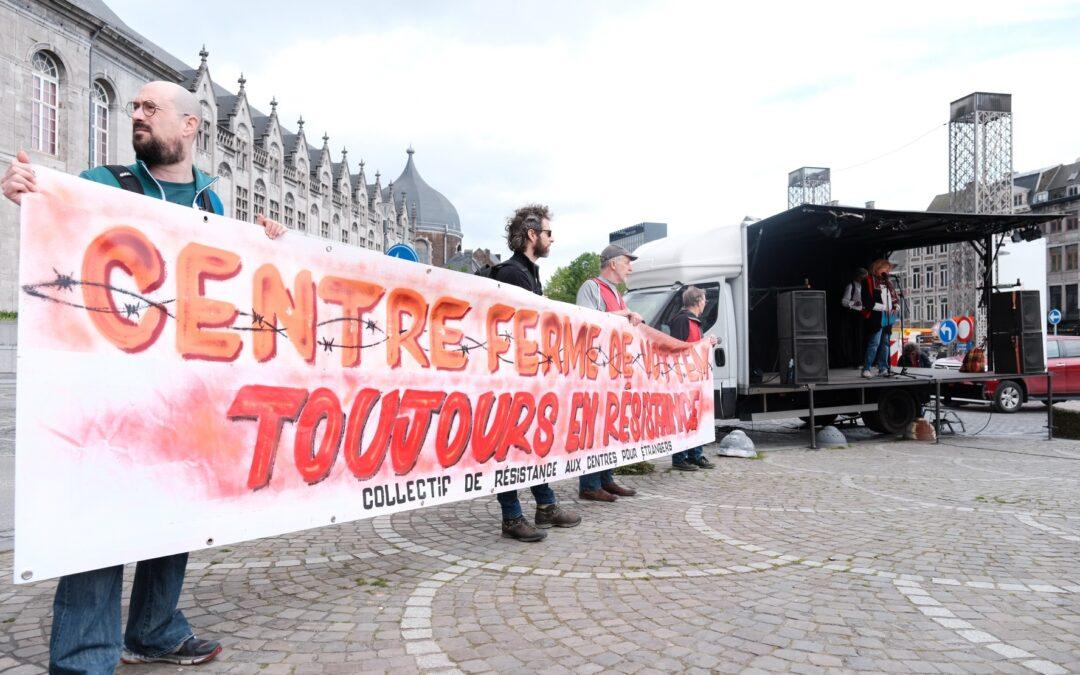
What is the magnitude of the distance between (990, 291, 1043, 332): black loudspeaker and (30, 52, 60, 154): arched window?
126ft

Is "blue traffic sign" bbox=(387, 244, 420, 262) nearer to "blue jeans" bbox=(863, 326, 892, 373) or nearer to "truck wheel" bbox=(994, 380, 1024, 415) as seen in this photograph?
"blue jeans" bbox=(863, 326, 892, 373)

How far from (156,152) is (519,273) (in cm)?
259

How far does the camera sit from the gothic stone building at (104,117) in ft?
102

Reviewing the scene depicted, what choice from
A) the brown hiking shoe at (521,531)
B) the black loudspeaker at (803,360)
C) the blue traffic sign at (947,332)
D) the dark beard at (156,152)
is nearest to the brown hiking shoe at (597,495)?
the brown hiking shoe at (521,531)

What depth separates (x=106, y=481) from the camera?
2.43 m

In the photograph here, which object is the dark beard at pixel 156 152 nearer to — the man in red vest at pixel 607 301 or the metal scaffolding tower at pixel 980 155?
the man in red vest at pixel 607 301

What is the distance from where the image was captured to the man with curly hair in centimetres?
473

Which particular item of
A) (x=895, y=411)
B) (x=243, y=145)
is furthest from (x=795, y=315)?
(x=243, y=145)

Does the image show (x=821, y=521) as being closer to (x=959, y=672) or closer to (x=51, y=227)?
(x=959, y=672)

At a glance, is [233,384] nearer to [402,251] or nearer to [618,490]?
[618,490]

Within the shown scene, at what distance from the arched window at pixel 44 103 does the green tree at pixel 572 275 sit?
70.1 meters

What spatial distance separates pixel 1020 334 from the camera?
1154cm

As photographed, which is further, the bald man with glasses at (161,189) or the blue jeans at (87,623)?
the bald man with glasses at (161,189)

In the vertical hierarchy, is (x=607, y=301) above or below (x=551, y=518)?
above
